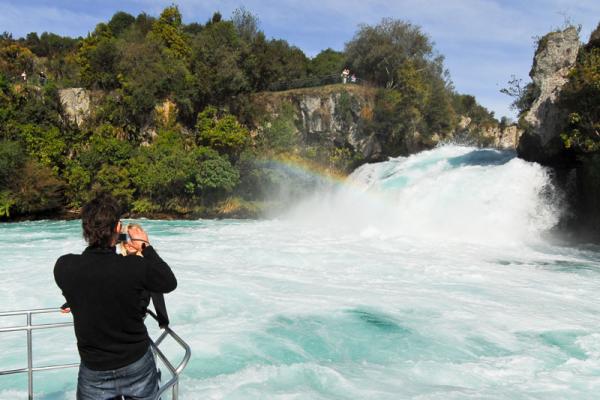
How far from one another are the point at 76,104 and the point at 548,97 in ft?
75.1

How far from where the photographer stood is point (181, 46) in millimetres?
34844

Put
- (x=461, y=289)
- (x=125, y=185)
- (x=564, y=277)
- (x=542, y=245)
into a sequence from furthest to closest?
(x=125, y=185), (x=542, y=245), (x=564, y=277), (x=461, y=289)

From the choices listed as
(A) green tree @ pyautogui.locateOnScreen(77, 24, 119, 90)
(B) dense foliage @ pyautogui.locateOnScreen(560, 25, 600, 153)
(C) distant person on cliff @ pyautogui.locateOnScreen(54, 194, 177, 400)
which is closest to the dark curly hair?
(C) distant person on cliff @ pyautogui.locateOnScreen(54, 194, 177, 400)

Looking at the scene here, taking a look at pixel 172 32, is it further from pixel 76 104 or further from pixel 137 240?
pixel 137 240

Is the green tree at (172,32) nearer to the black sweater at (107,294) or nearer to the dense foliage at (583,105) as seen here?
the dense foliage at (583,105)

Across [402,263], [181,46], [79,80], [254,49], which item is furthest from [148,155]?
[402,263]

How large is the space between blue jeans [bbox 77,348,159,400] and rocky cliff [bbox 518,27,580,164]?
17826mm

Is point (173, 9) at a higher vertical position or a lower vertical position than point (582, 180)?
higher

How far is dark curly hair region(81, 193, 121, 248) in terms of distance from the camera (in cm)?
267

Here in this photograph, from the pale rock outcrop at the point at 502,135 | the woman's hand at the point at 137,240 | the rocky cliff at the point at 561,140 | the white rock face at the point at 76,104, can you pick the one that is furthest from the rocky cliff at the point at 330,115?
A: the woman's hand at the point at 137,240

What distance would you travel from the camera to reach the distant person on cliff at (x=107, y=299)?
8.60 feet

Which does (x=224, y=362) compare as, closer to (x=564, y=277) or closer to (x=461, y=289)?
(x=461, y=289)

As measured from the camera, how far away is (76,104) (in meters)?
26.8

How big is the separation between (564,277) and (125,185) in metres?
19.3
